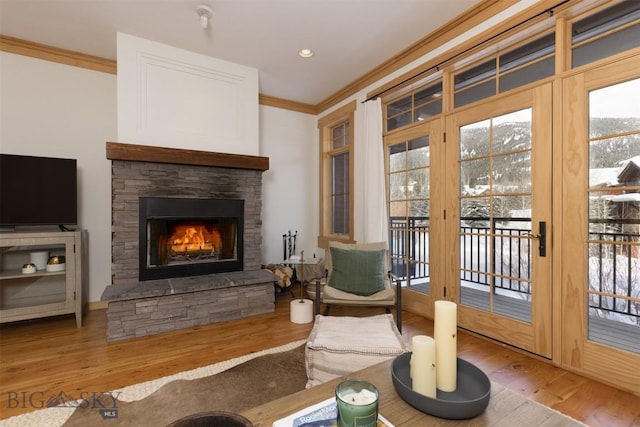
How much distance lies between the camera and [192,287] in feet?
9.90

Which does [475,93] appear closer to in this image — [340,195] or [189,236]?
[340,195]

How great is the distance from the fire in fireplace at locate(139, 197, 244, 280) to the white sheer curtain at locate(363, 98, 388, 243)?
1.56 metres

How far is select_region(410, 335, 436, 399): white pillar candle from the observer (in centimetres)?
103

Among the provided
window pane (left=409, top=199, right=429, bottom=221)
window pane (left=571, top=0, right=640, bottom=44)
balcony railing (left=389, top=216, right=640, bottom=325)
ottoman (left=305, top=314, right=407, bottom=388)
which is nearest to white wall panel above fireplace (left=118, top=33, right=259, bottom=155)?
window pane (left=409, top=199, right=429, bottom=221)

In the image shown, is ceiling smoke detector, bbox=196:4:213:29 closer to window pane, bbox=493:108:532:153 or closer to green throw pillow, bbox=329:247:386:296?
green throw pillow, bbox=329:247:386:296

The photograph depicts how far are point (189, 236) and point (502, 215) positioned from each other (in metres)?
3.26

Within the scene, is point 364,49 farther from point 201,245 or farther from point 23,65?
point 23,65

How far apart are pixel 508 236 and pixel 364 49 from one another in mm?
2395

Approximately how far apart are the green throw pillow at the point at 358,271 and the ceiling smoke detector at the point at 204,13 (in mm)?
2515

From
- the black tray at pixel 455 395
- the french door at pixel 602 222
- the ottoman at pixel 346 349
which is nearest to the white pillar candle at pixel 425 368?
the black tray at pixel 455 395

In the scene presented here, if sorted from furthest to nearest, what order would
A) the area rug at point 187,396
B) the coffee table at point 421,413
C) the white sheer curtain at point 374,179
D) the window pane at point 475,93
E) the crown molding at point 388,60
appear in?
1. the white sheer curtain at point 374,179
2. the window pane at point 475,93
3. the crown molding at point 388,60
4. the area rug at point 187,396
5. the coffee table at point 421,413

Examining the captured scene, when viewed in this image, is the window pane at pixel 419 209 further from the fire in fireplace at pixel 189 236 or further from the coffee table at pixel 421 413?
the coffee table at pixel 421 413

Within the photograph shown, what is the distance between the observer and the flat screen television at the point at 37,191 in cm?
286

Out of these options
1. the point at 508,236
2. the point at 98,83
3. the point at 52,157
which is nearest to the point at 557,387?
the point at 508,236
